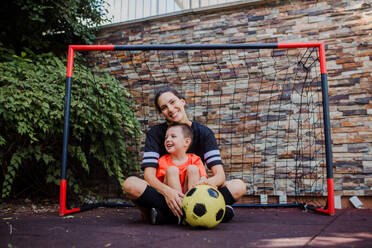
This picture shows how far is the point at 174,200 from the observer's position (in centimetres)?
179

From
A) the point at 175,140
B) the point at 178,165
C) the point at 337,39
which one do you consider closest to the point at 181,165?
the point at 178,165

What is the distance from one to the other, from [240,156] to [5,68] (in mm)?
2683

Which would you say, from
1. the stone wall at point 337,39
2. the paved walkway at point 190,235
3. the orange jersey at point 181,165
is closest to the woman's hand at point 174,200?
the paved walkway at point 190,235

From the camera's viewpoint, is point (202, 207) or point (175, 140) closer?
point (202, 207)

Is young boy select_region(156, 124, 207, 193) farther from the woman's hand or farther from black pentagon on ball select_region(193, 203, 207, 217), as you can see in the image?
black pentagon on ball select_region(193, 203, 207, 217)

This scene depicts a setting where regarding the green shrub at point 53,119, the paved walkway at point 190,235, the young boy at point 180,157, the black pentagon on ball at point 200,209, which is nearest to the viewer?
the paved walkway at point 190,235

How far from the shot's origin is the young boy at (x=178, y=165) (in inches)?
74.5

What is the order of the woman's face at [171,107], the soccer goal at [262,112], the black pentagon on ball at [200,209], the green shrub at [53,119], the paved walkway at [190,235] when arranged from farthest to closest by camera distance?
the soccer goal at [262,112] → the green shrub at [53,119] → the woman's face at [171,107] → the black pentagon on ball at [200,209] → the paved walkway at [190,235]

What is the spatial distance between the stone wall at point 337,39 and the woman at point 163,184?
1.57 metres

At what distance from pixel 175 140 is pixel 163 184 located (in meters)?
0.33

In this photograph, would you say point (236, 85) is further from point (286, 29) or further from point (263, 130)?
point (286, 29)

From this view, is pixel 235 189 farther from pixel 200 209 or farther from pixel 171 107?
pixel 171 107

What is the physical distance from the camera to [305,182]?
123 inches

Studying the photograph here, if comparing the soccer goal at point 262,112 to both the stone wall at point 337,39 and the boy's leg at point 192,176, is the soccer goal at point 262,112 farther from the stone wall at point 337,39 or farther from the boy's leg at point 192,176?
the boy's leg at point 192,176
